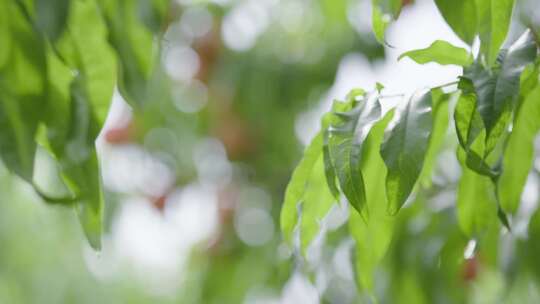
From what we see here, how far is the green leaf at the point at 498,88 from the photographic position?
1.00 meters

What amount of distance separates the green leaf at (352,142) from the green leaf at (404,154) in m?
0.03

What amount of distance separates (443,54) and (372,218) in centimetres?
21

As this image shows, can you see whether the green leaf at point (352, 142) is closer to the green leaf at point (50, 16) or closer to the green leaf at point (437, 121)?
the green leaf at point (437, 121)

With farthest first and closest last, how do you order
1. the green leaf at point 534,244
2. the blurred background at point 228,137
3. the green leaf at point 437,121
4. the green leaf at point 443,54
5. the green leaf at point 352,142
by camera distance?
the blurred background at point 228,137 < the green leaf at point 534,244 < the green leaf at point 437,121 < the green leaf at point 443,54 < the green leaf at point 352,142

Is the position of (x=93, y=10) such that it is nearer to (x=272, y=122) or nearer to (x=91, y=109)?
(x=91, y=109)

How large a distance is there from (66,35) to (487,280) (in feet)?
6.01

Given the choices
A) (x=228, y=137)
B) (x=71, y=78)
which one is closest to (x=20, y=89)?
(x=71, y=78)

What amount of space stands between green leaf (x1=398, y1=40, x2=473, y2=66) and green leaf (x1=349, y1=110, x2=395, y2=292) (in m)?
0.08

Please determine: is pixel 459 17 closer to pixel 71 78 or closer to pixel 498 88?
pixel 498 88

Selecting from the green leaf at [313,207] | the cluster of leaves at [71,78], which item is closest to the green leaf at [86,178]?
the cluster of leaves at [71,78]

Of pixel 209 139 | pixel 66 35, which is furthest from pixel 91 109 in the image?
pixel 209 139

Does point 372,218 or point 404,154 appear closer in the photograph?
point 404,154

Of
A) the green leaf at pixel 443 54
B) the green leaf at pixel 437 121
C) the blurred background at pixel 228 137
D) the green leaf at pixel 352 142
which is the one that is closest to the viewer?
the green leaf at pixel 352 142

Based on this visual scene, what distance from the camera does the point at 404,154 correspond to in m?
1.02
